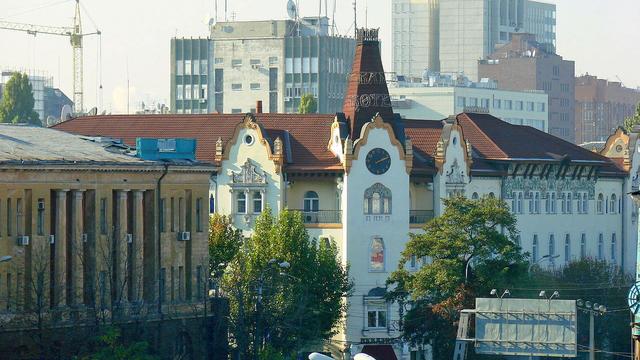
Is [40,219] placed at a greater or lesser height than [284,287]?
greater

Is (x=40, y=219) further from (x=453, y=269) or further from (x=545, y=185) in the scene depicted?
(x=545, y=185)

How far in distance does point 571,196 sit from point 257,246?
43885 mm

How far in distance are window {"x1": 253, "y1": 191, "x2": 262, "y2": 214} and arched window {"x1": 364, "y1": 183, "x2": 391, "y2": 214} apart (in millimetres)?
6537

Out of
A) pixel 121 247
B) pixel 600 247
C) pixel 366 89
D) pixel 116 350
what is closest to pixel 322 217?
pixel 366 89

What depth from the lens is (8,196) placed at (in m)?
106

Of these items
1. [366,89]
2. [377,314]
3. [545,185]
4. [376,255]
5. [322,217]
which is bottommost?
[377,314]

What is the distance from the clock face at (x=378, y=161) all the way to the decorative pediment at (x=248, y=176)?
6.57m

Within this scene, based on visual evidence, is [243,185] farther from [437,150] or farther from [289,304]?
[289,304]

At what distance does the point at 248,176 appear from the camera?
15162cm

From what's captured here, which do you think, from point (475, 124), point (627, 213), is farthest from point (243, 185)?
point (627, 213)

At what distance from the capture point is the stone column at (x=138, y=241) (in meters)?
115

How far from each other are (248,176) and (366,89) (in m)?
9.22

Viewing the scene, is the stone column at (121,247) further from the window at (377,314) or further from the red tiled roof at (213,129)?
the red tiled roof at (213,129)

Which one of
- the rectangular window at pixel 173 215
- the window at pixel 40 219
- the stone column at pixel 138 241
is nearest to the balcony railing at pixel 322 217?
the rectangular window at pixel 173 215
